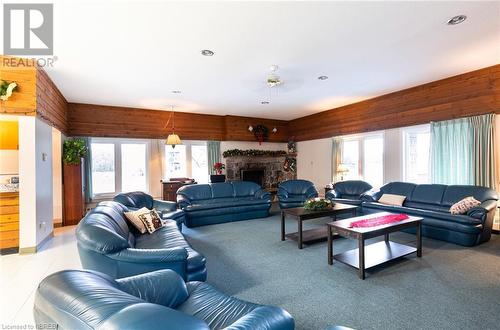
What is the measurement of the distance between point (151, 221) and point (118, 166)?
13.5 ft

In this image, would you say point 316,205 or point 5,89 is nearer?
point 5,89

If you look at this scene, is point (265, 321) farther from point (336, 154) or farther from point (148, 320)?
point (336, 154)

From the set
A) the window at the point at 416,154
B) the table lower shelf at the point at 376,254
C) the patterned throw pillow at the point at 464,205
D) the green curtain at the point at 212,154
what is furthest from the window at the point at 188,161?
the patterned throw pillow at the point at 464,205

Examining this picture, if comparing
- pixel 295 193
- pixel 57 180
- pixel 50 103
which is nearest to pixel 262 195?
pixel 295 193

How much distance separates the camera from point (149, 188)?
287 inches

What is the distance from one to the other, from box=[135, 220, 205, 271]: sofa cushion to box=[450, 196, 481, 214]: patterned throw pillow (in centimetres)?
431

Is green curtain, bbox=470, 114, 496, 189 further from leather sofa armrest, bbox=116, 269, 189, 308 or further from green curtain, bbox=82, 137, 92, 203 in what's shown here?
green curtain, bbox=82, 137, 92, 203

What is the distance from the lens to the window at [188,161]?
25.1 feet

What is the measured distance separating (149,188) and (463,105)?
781 cm

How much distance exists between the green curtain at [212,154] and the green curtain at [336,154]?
3701 mm

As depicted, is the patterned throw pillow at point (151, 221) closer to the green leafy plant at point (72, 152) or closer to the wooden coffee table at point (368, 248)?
the wooden coffee table at point (368, 248)

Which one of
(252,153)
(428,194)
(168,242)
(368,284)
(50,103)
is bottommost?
(368,284)

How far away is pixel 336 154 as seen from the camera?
759 centimetres

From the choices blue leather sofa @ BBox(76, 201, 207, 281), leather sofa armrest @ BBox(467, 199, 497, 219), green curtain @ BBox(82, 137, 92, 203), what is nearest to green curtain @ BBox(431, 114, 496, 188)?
leather sofa armrest @ BBox(467, 199, 497, 219)
